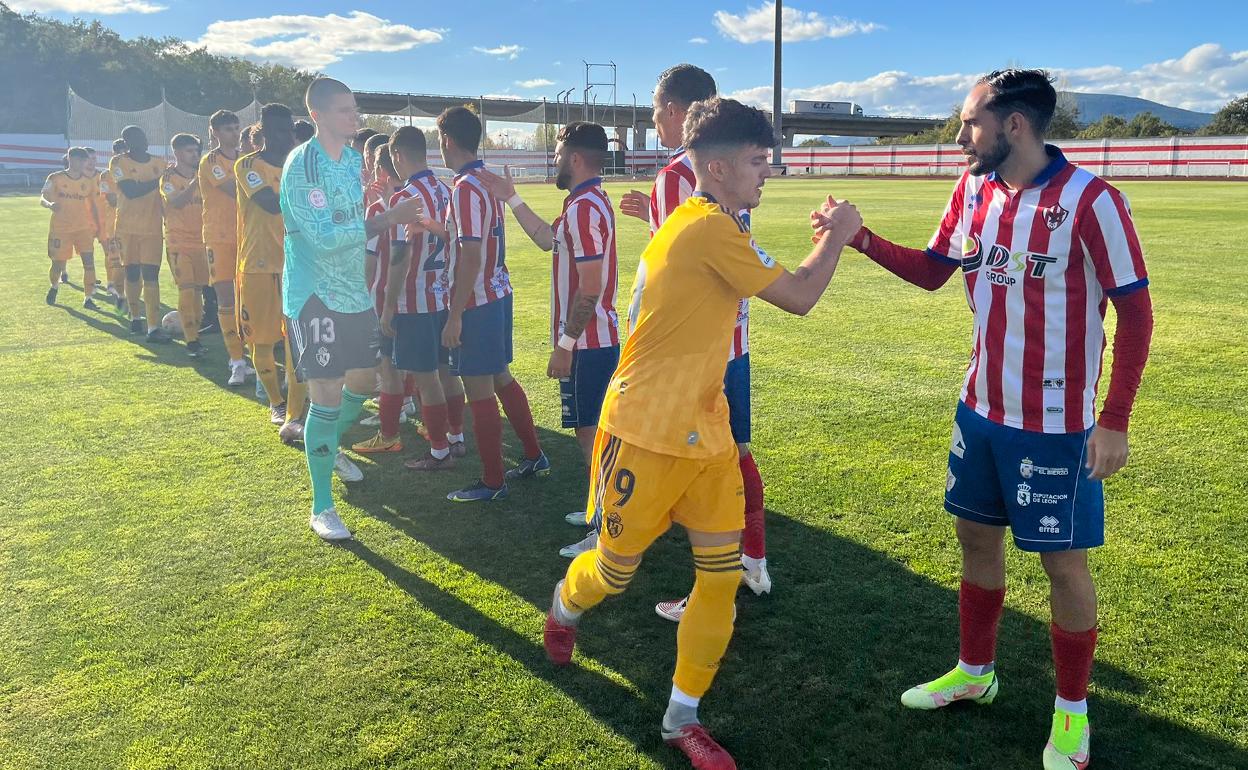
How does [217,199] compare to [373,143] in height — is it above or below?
below

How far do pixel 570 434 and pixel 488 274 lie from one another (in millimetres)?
1833

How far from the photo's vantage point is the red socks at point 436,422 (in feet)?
19.5

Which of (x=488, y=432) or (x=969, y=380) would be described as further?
(x=488, y=432)

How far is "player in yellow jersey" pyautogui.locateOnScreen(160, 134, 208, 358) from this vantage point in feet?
30.7

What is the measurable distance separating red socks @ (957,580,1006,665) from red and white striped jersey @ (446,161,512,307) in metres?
3.31

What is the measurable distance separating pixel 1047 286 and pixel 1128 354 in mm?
319

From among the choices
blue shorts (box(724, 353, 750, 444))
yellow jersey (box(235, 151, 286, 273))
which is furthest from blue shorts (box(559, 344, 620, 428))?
yellow jersey (box(235, 151, 286, 273))

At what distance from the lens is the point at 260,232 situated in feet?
21.7

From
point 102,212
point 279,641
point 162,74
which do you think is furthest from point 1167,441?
point 162,74

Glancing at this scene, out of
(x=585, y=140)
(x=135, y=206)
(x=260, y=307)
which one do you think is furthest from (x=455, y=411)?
(x=135, y=206)

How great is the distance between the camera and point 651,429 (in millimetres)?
2793

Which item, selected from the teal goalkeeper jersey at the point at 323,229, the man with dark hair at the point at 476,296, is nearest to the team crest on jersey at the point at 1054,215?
the man with dark hair at the point at 476,296

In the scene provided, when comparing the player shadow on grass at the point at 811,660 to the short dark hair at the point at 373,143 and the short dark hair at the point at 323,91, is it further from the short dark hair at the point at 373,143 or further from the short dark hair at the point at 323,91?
the short dark hair at the point at 373,143

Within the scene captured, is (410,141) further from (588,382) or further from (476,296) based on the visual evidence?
(588,382)
